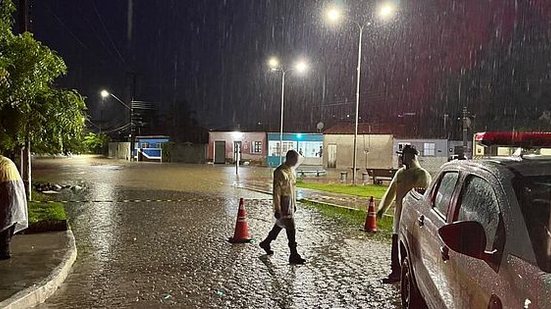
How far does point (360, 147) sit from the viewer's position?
4500cm

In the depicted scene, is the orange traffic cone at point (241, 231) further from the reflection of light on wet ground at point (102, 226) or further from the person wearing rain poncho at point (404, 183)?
the person wearing rain poncho at point (404, 183)

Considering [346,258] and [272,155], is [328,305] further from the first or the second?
[272,155]

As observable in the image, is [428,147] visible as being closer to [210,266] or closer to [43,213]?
[43,213]

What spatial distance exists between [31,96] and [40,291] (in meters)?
5.39

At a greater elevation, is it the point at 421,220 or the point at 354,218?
the point at 421,220

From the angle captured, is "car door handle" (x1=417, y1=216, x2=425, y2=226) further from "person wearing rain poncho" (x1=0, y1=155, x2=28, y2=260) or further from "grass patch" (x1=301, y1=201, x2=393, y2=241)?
"grass patch" (x1=301, y1=201, x2=393, y2=241)

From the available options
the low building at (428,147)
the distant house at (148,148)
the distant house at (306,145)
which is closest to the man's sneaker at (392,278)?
the low building at (428,147)

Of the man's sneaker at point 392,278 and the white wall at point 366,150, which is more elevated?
the white wall at point 366,150

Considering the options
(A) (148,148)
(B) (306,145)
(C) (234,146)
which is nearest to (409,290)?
(B) (306,145)

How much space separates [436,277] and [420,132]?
43.6m

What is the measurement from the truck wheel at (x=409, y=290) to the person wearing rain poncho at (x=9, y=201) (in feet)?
16.6

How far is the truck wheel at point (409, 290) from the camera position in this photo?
5.30 metres

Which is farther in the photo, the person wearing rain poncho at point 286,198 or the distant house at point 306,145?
the distant house at point 306,145

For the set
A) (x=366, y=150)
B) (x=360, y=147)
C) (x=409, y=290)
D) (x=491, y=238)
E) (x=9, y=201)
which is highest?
(x=360, y=147)
